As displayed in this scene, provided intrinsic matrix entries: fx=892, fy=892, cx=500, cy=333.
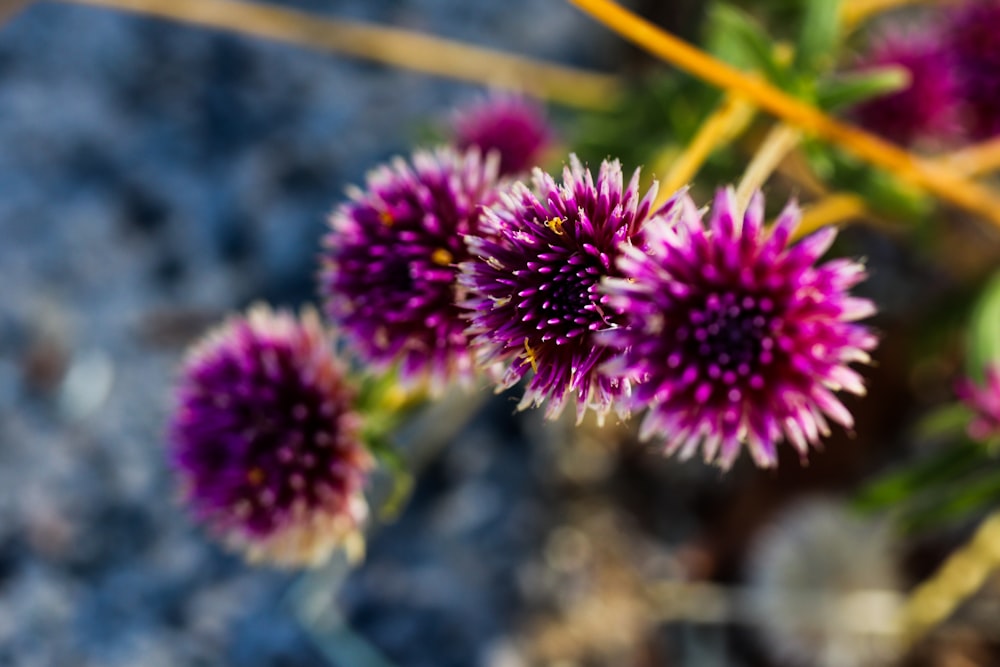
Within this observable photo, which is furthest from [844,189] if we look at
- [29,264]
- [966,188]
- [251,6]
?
[29,264]

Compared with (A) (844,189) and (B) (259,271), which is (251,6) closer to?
(B) (259,271)

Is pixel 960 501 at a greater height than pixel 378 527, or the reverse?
pixel 378 527

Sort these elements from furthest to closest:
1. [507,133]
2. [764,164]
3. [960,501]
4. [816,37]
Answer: [507,133]
[960,501]
[816,37]
[764,164]

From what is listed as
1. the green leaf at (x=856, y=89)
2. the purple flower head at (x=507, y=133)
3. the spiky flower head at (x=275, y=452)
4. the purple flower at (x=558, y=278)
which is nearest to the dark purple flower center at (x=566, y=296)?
the purple flower at (x=558, y=278)

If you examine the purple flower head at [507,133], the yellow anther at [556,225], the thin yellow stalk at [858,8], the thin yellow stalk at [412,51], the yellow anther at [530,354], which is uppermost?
the thin yellow stalk at [412,51]

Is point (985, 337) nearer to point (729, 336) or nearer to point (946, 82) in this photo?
point (946, 82)

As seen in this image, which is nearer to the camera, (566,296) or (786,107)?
(566,296)

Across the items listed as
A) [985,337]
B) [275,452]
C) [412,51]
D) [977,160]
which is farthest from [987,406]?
[412,51]

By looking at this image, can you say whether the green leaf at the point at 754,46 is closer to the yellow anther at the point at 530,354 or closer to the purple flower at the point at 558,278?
the purple flower at the point at 558,278

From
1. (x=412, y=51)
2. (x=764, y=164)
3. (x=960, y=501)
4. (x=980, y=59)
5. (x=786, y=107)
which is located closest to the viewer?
(x=764, y=164)
